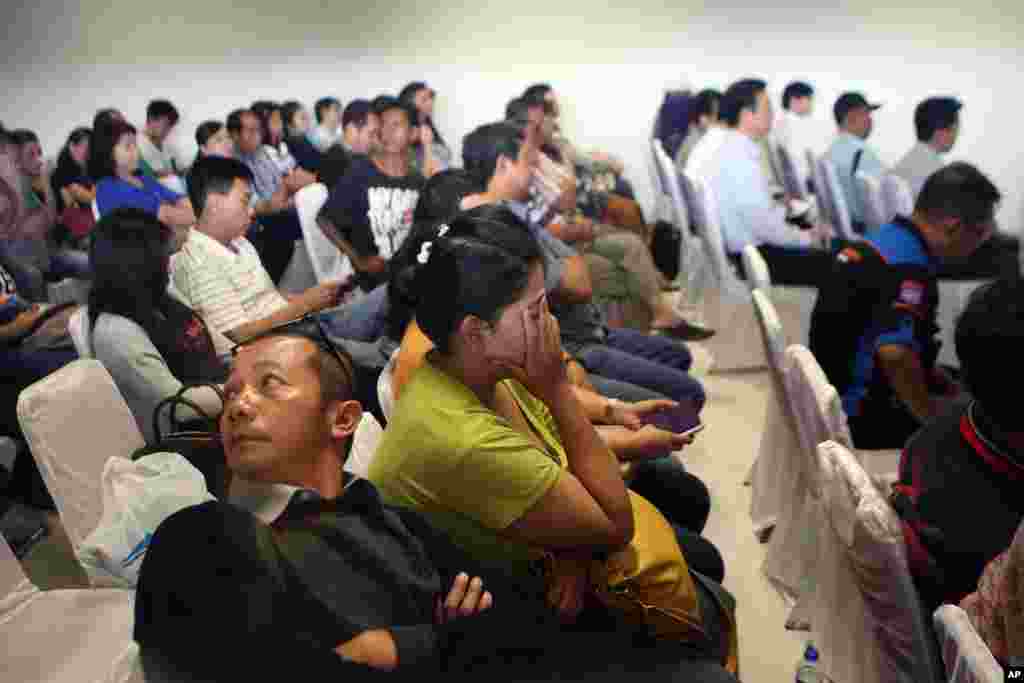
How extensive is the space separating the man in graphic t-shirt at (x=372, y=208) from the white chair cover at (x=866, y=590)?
1.60 meters

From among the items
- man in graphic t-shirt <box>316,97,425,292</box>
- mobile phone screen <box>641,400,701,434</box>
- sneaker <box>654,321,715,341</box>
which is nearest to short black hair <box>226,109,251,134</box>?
man in graphic t-shirt <box>316,97,425,292</box>

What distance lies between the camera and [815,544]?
2049mm

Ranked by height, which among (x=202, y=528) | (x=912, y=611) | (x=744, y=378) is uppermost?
(x=202, y=528)

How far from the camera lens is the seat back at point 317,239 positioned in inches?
110

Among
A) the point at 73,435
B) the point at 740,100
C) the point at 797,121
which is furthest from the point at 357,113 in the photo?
the point at 797,121

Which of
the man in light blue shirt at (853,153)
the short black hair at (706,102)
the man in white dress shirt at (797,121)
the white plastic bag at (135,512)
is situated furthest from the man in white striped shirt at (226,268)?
the man in white dress shirt at (797,121)

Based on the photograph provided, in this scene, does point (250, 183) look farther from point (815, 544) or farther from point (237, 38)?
point (815, 544)

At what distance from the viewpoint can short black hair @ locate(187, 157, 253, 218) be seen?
6.60 ft

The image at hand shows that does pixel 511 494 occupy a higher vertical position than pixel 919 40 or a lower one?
lower

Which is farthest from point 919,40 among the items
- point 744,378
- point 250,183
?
point 250,183

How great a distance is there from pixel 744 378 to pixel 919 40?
3559 mm

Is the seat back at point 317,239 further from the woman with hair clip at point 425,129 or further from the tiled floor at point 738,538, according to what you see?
the woman with hair clip at point 425,129

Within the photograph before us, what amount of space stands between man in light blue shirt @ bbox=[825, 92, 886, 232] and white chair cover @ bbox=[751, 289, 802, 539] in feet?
9.63

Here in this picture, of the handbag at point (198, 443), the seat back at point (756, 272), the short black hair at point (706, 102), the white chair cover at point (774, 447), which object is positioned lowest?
the white chair cover at point (774, 447)
